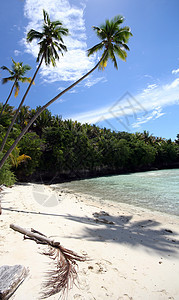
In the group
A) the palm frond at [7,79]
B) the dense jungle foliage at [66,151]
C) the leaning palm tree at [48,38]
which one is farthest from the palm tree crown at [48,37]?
the dense jungle foliage at [66,151]

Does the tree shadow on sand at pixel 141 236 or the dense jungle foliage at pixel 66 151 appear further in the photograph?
the dense jungle foliage at pixel 66 151

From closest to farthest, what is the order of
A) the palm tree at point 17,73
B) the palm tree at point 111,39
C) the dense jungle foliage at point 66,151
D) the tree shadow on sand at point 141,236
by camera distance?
1. the tree shadow on sand at point 141,236
2. the palm tree at point 111,39
3. the palm tree at point 17,73
4. the dense jungle foliage at point 66,151

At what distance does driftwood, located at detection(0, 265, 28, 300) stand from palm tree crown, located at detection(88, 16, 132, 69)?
1199cm

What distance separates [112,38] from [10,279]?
12832 mm

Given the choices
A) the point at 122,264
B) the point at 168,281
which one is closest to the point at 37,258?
the point at 122,264

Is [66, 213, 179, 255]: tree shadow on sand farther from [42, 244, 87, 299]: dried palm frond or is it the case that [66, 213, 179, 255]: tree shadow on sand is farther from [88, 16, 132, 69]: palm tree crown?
[88, 16, 132, 69]: palm tree crown

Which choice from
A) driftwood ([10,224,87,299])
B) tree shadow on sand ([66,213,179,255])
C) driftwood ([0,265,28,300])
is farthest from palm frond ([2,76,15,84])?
driftwood ([0,265,28,300])

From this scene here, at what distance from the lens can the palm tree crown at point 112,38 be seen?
34.4 ft

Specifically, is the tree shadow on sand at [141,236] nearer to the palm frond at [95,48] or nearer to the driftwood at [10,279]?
the driftwood at [10,279]

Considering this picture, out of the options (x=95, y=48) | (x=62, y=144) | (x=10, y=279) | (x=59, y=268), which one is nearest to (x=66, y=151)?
(x=62, y=144)

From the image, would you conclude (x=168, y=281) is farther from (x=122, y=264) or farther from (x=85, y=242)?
(x=85, y=242)

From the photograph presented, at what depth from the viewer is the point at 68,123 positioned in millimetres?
38125

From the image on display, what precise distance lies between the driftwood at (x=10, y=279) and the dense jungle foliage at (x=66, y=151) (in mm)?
18491

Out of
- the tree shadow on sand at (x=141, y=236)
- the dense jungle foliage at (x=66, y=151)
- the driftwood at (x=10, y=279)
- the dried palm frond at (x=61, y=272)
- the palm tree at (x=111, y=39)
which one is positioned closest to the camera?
the driftwood at (x=10, y=279)
